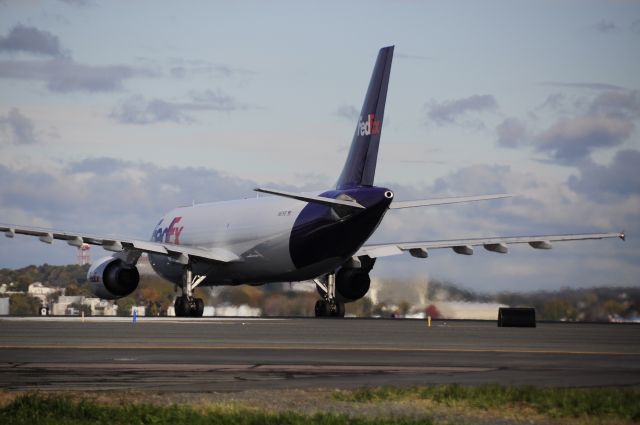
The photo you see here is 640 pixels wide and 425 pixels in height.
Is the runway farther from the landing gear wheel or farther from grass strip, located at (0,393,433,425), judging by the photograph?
the landing gear wheel

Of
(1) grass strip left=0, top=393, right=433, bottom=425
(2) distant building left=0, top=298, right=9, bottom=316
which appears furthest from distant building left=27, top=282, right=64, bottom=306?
(1) grass strip left=0, top=393, right=433, bottom=425

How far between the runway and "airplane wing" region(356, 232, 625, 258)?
844 inches

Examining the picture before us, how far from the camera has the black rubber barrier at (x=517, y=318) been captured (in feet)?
153

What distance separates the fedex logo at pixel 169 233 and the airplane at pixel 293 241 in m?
0.08

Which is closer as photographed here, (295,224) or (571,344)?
(571,344)

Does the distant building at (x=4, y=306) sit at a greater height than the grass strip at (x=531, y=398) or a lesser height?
greater

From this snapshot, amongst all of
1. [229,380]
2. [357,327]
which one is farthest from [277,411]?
[357,327]

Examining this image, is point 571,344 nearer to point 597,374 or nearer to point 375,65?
point 597,374

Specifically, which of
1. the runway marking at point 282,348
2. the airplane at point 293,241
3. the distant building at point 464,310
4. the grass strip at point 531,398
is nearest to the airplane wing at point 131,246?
the airplane at point 293,241

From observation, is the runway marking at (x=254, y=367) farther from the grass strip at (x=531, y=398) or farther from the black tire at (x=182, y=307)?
the black tire at (x=182, y=307)

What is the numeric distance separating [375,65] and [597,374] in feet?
122

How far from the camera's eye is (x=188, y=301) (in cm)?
6150

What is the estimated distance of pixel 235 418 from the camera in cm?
1331

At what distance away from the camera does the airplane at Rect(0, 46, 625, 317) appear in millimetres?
54406
